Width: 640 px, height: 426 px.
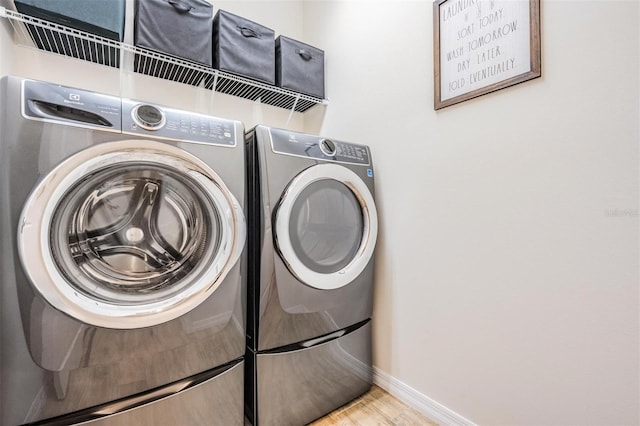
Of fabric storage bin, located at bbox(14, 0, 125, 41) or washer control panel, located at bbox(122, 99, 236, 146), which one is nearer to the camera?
washer control panel, located at bbox(122, 99, 236, 146)

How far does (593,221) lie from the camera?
887 millimetres

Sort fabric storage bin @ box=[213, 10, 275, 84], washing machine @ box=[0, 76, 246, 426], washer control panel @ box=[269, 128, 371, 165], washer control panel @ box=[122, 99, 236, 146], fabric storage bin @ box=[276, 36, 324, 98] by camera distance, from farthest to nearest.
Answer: fabric storage bin @ box=[276, 36, 324, 98] → fabric storage bin @ box=[213, 10, 275, 84] → washer control panel @ box=[269, 128, 371, 165] → washer control panel @ box=[122, 99, 236, 146] → washing machine @ box=[0, 76, 246, 426]

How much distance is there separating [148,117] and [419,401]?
158 cm

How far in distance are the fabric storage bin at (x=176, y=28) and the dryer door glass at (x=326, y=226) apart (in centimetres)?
88

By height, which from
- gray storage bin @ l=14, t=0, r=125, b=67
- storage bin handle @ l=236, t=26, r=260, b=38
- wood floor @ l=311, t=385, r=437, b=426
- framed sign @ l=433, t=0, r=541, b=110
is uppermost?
storage bin handle @ l=236, t=26, r=260, b=38

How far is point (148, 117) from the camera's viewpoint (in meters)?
0.96

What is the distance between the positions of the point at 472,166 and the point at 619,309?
24.1 inches

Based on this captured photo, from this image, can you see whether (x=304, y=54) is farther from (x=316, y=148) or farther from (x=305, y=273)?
(x=305, y=273)

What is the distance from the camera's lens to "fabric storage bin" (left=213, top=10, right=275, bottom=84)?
1.52 meters

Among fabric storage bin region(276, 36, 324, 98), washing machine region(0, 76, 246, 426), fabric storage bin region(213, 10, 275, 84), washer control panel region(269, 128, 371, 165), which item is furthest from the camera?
fabric storage bin region(276, 36, 324, 98)

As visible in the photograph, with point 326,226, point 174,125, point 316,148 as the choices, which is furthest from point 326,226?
point 174,125

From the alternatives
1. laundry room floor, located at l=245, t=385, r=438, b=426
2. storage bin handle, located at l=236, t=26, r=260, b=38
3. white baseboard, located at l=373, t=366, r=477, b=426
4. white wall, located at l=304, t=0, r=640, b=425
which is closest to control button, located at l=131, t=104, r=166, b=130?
storage bin handle, located at l=236, t=26, r=260, b=38

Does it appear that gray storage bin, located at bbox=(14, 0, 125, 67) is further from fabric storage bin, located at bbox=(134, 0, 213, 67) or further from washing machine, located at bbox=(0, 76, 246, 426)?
washing machine, located at bbox=(0, 76, 246, 426)

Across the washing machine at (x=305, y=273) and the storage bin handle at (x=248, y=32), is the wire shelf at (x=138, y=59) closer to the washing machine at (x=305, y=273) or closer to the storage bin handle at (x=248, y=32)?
the storage bin handle at (x=248, y=32)
